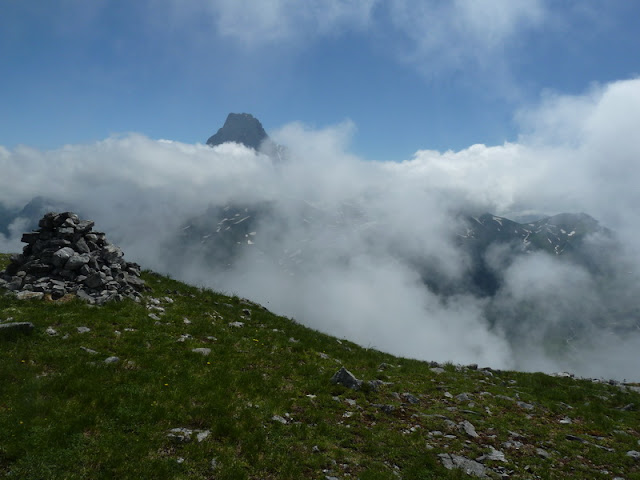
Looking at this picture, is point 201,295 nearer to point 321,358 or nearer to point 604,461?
point 321,358

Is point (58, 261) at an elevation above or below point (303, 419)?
above

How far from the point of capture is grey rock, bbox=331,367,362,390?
662 inches

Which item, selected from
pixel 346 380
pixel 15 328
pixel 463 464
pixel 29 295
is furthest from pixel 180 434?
pixel 29 295

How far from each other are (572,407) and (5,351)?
26.9m

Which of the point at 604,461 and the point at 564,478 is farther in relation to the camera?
the point at 604,461

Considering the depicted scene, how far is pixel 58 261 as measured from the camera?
74.3ft

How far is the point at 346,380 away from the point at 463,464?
6760 millimetres

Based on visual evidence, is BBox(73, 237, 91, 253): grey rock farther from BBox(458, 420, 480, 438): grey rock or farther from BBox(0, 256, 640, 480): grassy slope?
BBox(458, 420, 480, 438): grey rock

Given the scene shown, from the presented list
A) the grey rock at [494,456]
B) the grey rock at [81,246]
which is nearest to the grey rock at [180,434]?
the grey rock at [494,456]

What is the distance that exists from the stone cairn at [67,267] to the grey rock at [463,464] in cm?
2068

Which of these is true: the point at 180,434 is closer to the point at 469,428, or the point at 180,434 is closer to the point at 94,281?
the point at 469,428

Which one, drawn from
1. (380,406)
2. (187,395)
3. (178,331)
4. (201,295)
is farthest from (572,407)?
(201,295)

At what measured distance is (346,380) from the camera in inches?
674

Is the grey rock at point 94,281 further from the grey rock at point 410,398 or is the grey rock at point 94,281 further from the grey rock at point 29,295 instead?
the grey rock at point 410,398
